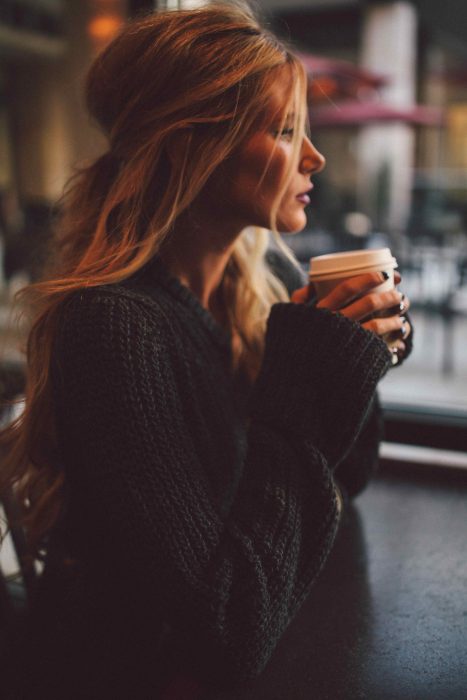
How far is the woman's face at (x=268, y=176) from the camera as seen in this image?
35.5 inches

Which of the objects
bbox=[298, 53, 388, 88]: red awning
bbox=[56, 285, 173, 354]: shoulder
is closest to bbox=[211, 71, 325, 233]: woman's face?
bbox=[56, 285, 173, 354]: shoulder

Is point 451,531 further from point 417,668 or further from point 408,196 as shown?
point 408,196

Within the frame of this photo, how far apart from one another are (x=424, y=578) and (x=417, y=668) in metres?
0.20

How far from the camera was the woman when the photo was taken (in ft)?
2.42

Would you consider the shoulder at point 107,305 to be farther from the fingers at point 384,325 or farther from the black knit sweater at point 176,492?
the fingers at point 384,325

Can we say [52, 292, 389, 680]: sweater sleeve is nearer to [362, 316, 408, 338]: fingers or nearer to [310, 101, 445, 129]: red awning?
[362, 316, 408, 338]: fingers

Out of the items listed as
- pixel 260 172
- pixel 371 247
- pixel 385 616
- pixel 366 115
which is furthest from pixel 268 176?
pixel 366 115

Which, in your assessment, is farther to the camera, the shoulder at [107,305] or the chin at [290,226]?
the chin at [290,226]

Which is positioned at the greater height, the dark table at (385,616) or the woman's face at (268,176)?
the woman's face at (268,176)

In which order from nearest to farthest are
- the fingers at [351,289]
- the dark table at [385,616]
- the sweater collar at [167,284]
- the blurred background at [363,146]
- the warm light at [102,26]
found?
the dark table at [385,616] < the fingers at [351,289] < the sweater collar at [167,284] < the blurred background at [363,146] < the warm light at [102,26]

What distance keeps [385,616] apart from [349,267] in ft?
1.42

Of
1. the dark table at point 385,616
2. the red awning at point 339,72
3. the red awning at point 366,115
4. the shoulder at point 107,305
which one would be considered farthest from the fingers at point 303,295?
the red awning at point 366,115

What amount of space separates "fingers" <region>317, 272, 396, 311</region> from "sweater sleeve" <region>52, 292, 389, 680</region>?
1.3 inches

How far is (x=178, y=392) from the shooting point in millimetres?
885
